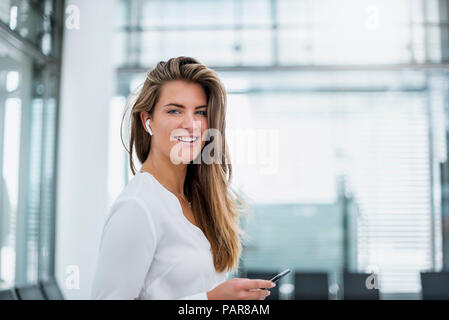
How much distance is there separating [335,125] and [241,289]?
175 inches

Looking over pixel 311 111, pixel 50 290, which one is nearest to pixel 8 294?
pixel 50 290

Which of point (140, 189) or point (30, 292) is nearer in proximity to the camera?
point (140, 189)

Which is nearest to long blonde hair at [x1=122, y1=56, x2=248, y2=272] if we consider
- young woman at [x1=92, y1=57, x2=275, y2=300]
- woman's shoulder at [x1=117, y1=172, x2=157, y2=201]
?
young woman at [x1=92, y1=57, x2=275, y2=300]

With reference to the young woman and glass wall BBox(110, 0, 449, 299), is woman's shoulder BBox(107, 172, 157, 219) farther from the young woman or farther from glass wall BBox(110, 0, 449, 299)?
glass wall BBox(110, 0, 449, 299)

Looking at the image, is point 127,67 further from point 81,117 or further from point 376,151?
point 376,151

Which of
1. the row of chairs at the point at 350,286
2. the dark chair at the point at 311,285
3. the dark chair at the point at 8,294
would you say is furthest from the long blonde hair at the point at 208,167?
the dark chair at the point at 311,285

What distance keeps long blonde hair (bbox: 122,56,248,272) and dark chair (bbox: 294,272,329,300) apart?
278 centimetres

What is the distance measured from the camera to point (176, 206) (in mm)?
868

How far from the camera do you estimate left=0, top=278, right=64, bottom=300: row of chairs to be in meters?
2.53

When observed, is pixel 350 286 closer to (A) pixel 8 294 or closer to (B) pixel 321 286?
(B) pixel 321 286

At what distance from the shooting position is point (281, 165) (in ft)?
16.2

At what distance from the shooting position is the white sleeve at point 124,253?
723 millimetres

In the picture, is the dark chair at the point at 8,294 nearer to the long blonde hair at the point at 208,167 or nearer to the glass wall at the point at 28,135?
the glass wall at the point at 28,135
